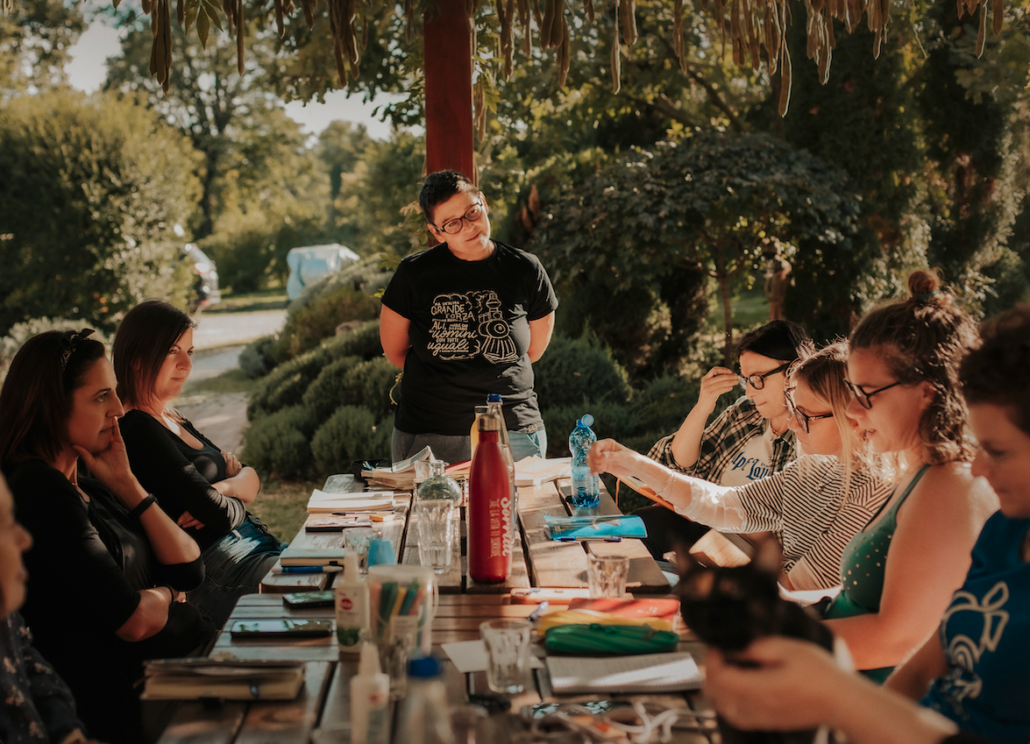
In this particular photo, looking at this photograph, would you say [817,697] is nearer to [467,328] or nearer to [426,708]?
[426,708]

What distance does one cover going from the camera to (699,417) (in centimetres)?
294

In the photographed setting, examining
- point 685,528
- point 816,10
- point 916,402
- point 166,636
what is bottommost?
point 685,528

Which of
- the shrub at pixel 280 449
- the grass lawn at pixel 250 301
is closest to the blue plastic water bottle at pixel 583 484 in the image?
the shrub at pixel 280 449

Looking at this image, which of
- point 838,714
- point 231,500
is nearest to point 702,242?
point 231,500

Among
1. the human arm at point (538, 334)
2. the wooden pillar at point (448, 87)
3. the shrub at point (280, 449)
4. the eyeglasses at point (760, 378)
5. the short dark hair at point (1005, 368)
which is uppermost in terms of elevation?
the wooden pillar at point (448, 87)

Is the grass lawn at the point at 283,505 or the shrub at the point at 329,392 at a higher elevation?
the shrub at the point at 329,392

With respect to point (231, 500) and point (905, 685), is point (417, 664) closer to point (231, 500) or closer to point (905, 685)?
point (905, 685)

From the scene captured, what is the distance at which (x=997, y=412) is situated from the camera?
1.18 metres

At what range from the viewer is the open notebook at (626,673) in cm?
127

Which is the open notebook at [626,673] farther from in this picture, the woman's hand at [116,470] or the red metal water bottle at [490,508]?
the woman's hand at [116,470]

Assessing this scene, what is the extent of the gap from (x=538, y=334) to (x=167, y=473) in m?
1.48

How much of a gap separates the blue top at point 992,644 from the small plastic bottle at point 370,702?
0.85 meters

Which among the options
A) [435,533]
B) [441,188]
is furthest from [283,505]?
[435,533]

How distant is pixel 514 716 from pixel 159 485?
1.55m
